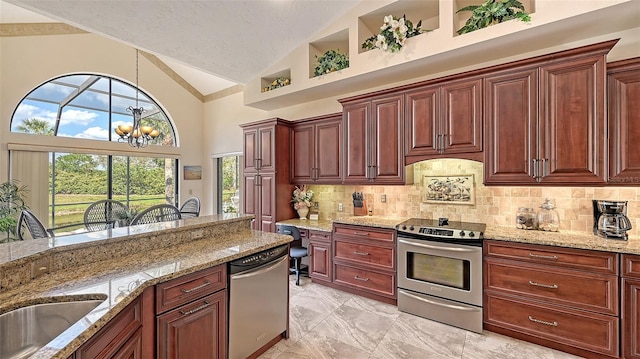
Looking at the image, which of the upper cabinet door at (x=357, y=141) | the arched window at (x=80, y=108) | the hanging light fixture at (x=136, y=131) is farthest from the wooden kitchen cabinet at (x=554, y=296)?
the arched window at (x=80, y=108)

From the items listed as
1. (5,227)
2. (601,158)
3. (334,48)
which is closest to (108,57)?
(5,227)

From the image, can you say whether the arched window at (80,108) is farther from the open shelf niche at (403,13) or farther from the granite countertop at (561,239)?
the granite countertop at (561,239)

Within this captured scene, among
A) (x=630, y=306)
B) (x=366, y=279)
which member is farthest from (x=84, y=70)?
(x=630, y=306)

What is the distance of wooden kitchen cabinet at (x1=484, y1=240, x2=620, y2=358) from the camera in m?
2.23

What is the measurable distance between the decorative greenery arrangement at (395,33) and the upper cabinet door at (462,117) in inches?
28.6

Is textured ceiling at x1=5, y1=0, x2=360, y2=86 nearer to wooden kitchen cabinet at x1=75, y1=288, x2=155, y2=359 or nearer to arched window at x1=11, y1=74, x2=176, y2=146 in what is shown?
arched window at x1=11, y1=74, x2=176, y2=146

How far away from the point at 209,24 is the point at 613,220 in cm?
483

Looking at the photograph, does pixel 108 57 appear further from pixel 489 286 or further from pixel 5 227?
pixel 489 286

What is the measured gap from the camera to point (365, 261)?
3.48 metres

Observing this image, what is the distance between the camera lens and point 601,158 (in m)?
2.37

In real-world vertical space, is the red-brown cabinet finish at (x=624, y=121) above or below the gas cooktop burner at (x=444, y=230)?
above

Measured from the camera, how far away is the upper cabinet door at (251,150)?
15.2ft

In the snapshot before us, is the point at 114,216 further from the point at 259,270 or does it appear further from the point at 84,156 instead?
the point at 259,270

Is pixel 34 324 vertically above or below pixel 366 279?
above
